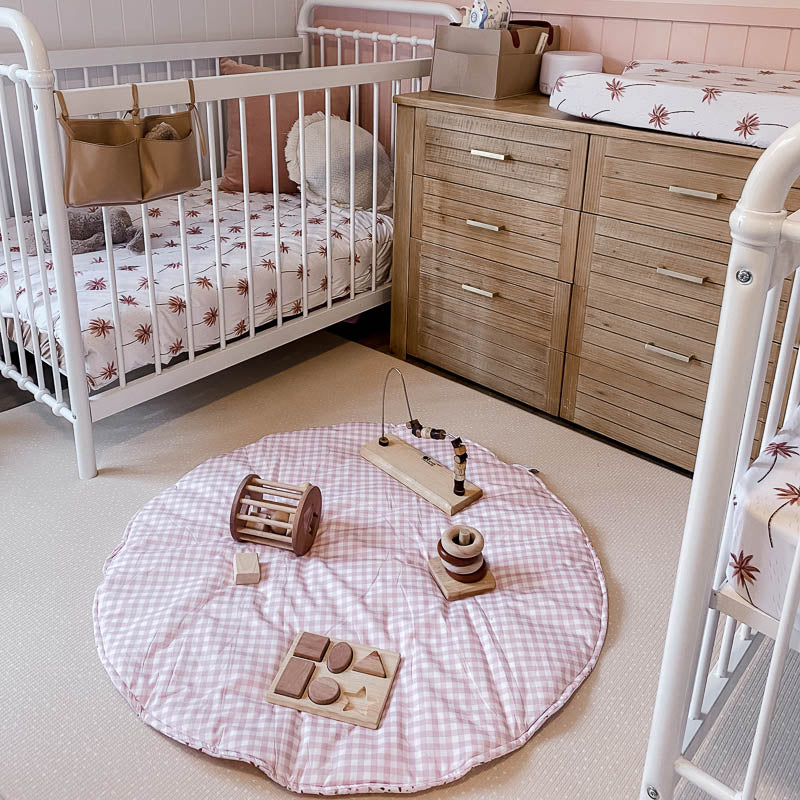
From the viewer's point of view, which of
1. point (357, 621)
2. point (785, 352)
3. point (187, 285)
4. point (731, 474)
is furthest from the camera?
point (187, 285)

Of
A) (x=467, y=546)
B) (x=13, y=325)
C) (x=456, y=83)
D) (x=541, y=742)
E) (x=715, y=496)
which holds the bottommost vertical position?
(x=541, y=742)

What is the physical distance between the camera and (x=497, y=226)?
2322 millimetres

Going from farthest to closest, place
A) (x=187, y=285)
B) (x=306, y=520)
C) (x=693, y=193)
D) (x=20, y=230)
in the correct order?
1. (x=187, y=285)
2. (x=20, y=230)
3. (x=693, y=193)
4. (x=306, y=520)

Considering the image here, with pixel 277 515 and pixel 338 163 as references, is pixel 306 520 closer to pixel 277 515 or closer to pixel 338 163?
pixel 277 515

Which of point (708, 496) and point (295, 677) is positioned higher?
point (708, 496)

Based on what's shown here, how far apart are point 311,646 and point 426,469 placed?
646 mm

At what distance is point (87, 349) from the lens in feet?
6.48

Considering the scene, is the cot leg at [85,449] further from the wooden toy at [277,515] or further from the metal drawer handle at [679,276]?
the metal drawer handle at [679,276]

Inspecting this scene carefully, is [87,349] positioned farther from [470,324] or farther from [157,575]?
[470,324]

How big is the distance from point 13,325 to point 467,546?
4.38ft

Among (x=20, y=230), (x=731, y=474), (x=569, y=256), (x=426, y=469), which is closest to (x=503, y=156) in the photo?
(x=569, y=256)

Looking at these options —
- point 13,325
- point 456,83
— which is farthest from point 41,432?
point 456,83

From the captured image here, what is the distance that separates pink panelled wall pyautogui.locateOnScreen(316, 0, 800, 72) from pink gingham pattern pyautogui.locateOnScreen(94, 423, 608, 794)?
1273 millimetres

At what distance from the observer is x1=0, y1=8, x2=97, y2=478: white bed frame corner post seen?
165cm
